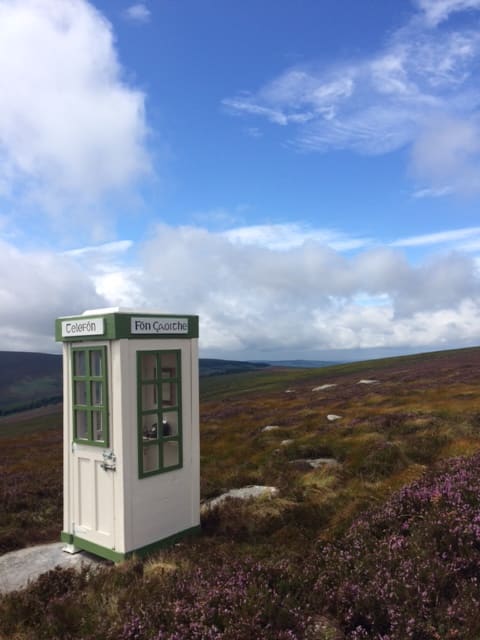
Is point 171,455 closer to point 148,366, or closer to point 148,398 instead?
point 148,398

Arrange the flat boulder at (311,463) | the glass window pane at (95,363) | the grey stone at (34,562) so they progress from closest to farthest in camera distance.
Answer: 1. the grey stone at (34,562)
2. the glass window pane at (95,363)
3. the flat boulder at (311,463)

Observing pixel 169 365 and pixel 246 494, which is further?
pixel 246 494

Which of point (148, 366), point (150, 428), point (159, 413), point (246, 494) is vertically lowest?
point (246, 494)

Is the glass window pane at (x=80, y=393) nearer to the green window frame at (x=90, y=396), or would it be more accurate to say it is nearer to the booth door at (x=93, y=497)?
the green window frame at (x=90, y=396)

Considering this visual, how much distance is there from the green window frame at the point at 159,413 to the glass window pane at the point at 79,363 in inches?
44.4

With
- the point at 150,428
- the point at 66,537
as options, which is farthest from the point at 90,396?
the point at 66,537

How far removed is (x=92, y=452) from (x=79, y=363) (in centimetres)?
170

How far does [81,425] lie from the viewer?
9.24 m

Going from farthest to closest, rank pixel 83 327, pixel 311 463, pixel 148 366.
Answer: pixel 311 463 → pixel 148 366 → pixel 83 327

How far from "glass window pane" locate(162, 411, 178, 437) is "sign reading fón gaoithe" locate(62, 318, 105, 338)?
215 cm

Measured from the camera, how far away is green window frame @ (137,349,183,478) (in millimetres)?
8492

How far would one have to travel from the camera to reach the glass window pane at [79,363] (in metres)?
9.06

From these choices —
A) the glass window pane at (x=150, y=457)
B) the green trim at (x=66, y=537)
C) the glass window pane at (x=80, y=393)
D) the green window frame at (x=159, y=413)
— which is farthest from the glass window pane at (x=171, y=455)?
the green trim at (x=66, y=537)

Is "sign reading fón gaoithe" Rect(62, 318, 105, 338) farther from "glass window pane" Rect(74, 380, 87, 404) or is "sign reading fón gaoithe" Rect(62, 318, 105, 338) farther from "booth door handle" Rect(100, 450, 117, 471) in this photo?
"booth door handle" Rect(100, 450, 117, 471)
